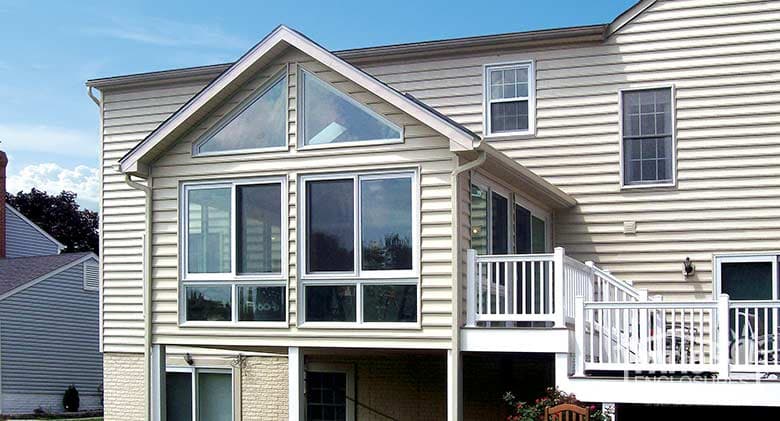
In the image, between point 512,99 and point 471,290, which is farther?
point 512,99

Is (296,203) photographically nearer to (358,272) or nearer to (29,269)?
(358,272)

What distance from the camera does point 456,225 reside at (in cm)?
1212

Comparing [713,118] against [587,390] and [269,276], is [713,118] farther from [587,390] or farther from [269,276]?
[269,276]

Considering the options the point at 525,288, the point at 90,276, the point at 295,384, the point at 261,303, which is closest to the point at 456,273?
the point at 525,288

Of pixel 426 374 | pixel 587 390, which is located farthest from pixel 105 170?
pixel 587 390

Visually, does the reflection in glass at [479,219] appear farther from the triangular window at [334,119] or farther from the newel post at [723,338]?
the newel post at [723,338]

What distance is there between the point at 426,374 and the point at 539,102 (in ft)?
15.7

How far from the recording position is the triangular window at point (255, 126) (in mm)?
13227

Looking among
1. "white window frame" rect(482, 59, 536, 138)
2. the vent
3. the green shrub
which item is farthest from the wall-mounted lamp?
the vent

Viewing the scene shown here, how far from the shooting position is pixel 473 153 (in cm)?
1204

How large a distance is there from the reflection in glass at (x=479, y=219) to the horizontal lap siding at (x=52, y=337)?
62.1ft

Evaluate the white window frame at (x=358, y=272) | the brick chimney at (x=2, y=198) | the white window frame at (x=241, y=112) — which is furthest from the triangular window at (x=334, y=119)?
the brick chimney at (x=2, y=198)

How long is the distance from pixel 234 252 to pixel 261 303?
0.77 meters

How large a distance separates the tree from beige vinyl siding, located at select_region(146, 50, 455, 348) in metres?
35.9
